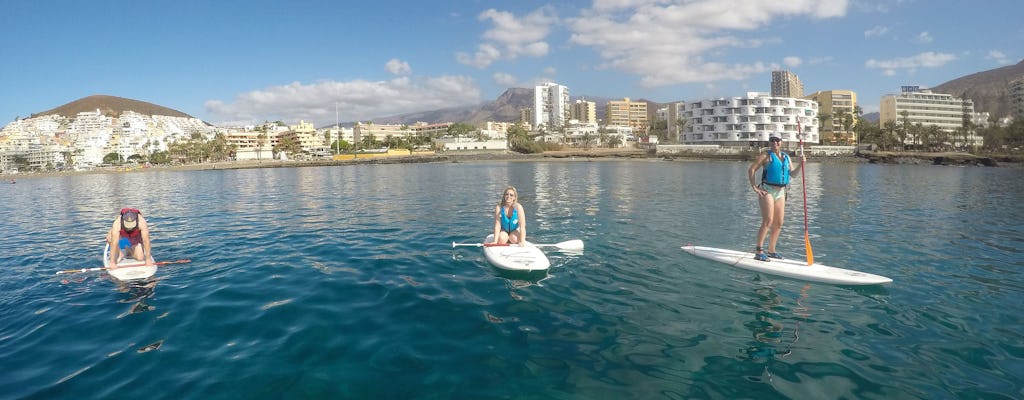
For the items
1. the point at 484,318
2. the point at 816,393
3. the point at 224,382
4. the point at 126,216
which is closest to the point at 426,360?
the point at 484,318

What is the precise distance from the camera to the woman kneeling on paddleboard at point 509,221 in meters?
12.0

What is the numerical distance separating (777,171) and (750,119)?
410 feet

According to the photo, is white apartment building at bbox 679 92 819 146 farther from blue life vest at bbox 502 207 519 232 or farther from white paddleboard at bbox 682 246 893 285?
blue life vest at bbox 502 207 519 232

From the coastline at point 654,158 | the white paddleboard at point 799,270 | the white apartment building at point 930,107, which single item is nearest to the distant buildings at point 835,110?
the white apartment building at point 930,107

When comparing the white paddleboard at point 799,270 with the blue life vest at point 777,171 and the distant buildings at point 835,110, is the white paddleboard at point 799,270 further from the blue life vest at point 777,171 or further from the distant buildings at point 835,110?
the distant buildings at point 835,110

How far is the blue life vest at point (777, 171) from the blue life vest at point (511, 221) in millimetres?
5494

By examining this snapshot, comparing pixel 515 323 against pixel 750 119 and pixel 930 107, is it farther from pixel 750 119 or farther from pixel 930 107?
pixel 930 107

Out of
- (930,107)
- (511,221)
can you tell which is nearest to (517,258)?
(511,221)

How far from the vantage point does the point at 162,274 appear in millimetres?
11172

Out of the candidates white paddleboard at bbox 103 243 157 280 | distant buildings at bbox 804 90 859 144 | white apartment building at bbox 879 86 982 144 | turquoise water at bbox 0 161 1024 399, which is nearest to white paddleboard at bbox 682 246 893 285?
turquoise water at bbox 0 161 1024 399

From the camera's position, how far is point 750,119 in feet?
400

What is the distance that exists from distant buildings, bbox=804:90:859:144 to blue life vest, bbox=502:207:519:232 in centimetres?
15864

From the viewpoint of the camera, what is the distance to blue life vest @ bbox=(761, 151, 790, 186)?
10.2 meters

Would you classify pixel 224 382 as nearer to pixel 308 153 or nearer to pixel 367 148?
pixel 367 148
